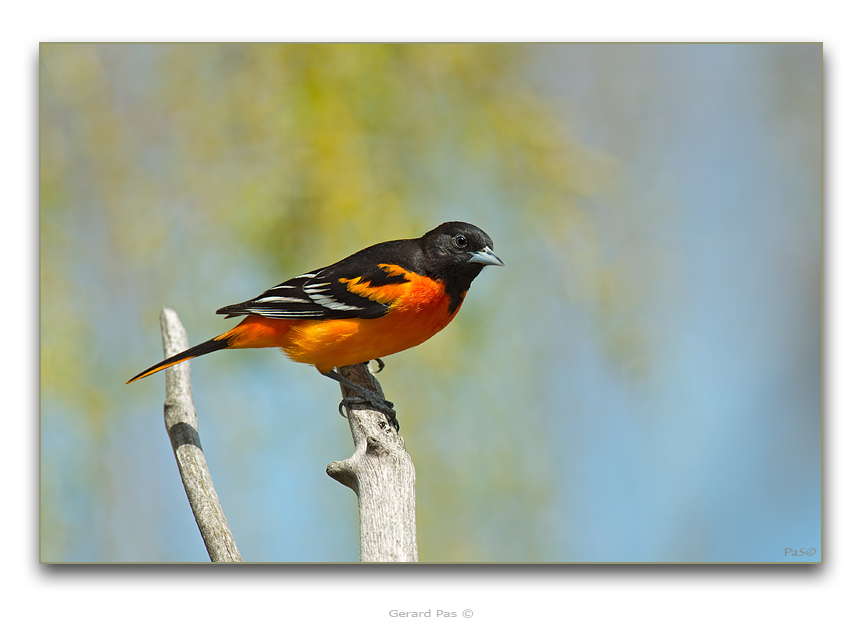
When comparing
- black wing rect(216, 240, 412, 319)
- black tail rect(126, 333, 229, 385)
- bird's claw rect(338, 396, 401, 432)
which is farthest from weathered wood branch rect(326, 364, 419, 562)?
black tail rect(126, 333, 229, 385)

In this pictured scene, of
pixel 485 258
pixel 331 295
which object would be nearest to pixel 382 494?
pixel 331 295

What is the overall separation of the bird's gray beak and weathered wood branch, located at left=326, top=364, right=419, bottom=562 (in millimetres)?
845

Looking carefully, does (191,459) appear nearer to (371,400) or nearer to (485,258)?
(371,400)

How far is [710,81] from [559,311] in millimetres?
1558

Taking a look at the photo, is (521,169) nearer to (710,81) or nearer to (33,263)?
(710,81)

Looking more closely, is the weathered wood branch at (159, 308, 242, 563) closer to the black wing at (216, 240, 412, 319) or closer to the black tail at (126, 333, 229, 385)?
the black tail at (126, 333, 229, 385)

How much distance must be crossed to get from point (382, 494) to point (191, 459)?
0.86 metres

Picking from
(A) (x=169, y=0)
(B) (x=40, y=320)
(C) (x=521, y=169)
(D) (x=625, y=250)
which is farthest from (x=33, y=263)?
(D) (x=625, y=250)

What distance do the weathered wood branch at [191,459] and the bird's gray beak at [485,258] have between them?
137 centimetres

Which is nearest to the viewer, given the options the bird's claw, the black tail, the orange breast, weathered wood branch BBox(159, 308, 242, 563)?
weathered wood branch BBox(159, 308, 242, 563)

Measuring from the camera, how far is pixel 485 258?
2857mm

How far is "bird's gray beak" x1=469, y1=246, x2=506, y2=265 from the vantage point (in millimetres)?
2850

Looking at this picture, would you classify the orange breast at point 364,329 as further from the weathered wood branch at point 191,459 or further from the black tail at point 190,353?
the weathered wood branch at point 191,459

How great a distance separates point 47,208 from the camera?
3291 mm
